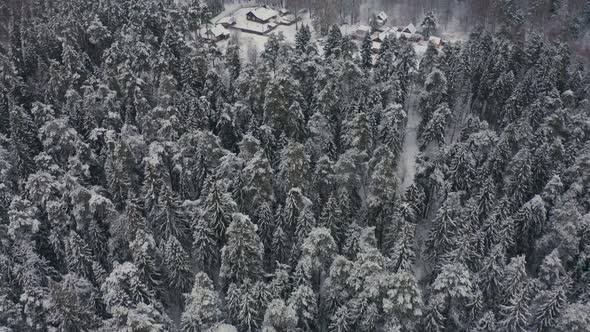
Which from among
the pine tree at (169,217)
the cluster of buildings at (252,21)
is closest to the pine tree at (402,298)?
the pine tree at (169,217)

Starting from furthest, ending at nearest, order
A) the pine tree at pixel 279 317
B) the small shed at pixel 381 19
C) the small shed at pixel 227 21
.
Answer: the small shed at pixel 381 19 → the small shed at pixel 227 21 → the pine tree at pixel 279 317

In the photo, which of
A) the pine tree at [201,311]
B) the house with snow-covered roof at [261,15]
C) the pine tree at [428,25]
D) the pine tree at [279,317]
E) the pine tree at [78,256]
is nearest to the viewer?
the pine tree at [279,317]

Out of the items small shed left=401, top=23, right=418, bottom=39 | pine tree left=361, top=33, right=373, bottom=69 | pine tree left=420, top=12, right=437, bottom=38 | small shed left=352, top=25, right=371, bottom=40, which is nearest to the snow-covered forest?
pine tree left=361, top=33, right=373, bottom=69

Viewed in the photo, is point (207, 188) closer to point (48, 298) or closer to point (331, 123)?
point (48, 298)

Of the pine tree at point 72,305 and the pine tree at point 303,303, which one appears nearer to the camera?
the pine tree at point 72,305

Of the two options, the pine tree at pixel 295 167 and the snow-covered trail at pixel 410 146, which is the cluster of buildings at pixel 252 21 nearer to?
the snow-covered trail at pixel 410 146

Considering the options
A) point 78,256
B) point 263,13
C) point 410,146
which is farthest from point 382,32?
point 78,256

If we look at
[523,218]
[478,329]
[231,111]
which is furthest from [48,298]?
[523,218]
